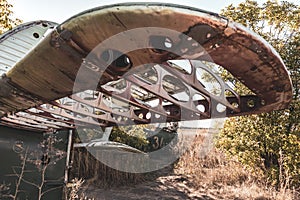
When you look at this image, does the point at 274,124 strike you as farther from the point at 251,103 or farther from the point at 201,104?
the point at 251,103

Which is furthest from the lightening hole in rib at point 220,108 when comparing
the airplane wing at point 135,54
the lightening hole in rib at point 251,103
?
the airplane wing at point 135,54

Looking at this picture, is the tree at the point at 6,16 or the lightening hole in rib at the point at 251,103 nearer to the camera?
the lightening hole in rib at the point at 251,103

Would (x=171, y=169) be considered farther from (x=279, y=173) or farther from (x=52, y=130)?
(x=52, y=130)

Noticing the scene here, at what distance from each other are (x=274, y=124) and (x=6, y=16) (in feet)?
19.1

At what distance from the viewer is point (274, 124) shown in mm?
5840

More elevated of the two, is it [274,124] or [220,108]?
[274,124]

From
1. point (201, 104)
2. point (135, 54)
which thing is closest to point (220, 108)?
point (201, 104)

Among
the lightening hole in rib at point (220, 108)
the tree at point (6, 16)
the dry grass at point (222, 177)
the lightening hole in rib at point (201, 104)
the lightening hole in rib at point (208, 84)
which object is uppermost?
the tree at point (6, 16)

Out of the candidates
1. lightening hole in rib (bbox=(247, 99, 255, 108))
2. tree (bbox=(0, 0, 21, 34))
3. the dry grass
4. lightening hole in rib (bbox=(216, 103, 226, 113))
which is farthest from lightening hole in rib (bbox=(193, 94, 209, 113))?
tree (bbox=(0, 0, 21, 34))

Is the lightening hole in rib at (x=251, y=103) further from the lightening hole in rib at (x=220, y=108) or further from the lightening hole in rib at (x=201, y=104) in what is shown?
the lightening hole in rib at (x=201, y=104)

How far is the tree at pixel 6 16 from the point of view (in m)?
5.86

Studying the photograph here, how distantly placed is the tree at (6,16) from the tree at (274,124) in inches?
181

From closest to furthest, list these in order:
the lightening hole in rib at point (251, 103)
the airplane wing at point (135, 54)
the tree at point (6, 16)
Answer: the airplane wing at point (135, 54), the lightening hole in rib at point (251, 103), the tree at point (6, 16)

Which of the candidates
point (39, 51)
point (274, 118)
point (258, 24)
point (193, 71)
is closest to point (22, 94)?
point (39, 51)
